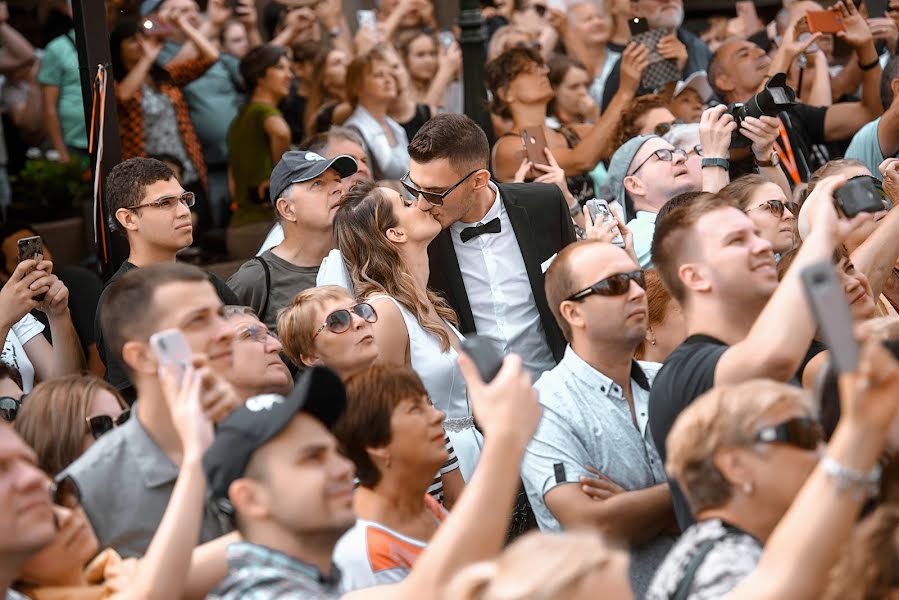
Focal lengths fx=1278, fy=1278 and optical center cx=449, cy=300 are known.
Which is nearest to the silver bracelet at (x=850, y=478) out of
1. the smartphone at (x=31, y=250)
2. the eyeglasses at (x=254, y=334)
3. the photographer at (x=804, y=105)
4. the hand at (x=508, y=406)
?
the hand at (x=508, y=406)

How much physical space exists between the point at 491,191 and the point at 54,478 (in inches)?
96.4

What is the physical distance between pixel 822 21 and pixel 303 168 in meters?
3.30

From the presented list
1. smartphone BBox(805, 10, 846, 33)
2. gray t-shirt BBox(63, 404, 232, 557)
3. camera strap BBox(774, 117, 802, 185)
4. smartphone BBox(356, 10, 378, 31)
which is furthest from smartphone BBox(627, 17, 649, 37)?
gray t-shirt BBox(63, 404, 232, 557)

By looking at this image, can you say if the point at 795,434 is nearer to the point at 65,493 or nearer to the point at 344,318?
the point at 65,493

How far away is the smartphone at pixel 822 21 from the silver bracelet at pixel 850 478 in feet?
16.8

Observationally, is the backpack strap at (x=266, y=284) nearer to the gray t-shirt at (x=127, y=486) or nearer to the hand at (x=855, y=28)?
the gray t-shirt at (x=127, y=486)

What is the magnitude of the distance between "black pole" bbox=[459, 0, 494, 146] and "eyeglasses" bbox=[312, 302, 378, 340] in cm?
372

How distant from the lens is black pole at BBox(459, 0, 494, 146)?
8.06 metres

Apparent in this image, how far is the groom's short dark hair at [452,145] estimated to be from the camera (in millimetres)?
5242

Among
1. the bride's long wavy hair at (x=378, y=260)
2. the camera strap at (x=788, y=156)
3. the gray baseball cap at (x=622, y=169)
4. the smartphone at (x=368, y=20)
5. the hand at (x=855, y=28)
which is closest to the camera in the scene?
the bride's long wavy hair at (x=378, y=260)

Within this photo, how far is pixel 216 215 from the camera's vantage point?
340 inches

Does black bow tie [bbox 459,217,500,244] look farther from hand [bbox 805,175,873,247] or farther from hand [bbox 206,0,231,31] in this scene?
hand [bbox 206,0,231,31]

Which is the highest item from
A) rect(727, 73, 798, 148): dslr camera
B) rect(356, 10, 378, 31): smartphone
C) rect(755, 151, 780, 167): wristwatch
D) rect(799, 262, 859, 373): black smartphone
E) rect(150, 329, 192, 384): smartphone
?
rect(799, 262, 859, 373): black smartphone

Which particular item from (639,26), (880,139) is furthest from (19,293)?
(639,26)
